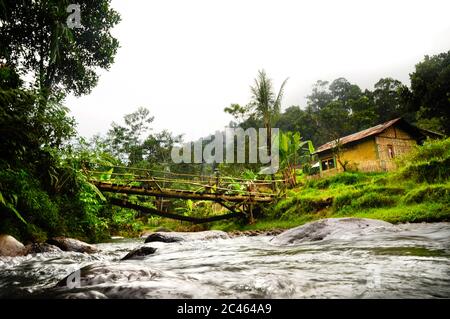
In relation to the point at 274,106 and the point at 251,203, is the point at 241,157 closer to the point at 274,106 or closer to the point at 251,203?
the point at 274,106

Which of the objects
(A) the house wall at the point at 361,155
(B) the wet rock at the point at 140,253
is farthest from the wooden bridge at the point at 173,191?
(A) the house wall at the point at 361,155

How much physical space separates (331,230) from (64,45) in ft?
41.8

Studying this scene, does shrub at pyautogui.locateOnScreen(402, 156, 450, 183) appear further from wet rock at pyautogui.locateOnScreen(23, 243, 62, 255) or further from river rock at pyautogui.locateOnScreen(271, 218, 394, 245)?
wet rock at pyautogui.locateOnScreen(23, 243, 62, 255)

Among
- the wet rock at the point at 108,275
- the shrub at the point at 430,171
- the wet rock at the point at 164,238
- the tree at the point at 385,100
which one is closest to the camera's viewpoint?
the wet rock at the point at 108,275

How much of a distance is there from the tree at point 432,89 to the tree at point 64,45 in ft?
60.6

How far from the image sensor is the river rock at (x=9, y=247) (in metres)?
4.57

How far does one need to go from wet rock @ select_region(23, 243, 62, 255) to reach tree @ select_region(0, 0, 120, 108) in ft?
24.9

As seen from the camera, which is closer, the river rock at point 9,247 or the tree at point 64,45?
the river rock at point 9,247

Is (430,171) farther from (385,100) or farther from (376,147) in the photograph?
(385,100)

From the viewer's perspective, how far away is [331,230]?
5.44 m

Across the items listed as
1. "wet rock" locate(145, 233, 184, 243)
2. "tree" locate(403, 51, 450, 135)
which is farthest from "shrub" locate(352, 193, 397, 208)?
"tree" locate(403, 51, 450, 135)

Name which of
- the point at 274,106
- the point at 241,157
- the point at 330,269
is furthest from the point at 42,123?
the point at 241,157

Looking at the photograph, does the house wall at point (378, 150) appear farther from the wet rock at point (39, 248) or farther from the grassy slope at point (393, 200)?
the wet rock at point (39, 248)

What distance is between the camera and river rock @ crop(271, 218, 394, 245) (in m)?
5.23
